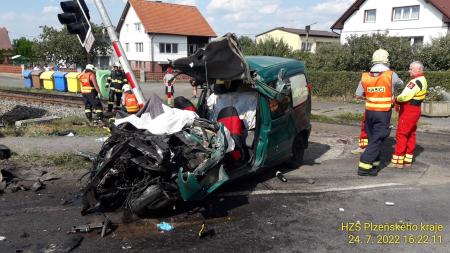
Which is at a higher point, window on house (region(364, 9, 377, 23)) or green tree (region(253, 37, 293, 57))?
window on house (region(364, 9, 377, 23))

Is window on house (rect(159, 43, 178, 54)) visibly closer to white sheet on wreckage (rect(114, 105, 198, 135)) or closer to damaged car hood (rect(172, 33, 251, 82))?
damaged car hood (rect(172, 33, 251, 82))

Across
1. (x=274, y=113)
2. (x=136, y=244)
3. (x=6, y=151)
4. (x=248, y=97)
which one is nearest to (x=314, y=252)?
(x=136, y=244)

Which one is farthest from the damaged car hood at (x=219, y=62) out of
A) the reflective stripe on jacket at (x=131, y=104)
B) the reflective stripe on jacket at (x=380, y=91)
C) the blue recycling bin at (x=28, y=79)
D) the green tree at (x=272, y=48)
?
the green tree at (x=272, y=48)

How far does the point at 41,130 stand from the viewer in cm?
1001

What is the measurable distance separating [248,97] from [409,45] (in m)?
16.7

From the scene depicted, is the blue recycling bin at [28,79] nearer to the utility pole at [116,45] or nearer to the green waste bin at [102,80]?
the green waste bin at [102,80]

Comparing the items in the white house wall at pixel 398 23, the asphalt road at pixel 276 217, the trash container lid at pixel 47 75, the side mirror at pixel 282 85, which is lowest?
the asphalt road at pixel 276 217

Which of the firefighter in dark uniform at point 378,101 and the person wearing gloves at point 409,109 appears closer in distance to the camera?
the firefighter in dark uniform at point 378,101

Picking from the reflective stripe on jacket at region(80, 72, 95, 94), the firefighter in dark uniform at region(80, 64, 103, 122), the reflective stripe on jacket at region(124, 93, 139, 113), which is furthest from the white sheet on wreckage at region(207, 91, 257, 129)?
the reflective stripe on jacket at region(80, 72, 95, 94)

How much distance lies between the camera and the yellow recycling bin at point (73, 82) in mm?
22675

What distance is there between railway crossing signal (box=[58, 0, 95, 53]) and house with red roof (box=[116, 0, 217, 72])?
3848 centimetres

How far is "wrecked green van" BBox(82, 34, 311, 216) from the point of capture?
182 inches

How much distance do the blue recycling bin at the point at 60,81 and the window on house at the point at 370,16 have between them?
26950mm

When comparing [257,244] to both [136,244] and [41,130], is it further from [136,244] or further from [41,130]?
[41,130]
